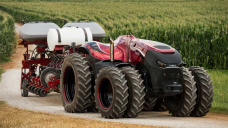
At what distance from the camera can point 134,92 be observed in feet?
37.4

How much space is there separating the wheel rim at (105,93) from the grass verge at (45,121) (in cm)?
92

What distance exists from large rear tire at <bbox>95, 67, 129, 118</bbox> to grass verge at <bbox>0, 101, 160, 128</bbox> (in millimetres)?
634

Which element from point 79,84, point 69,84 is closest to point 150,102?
point 79,84

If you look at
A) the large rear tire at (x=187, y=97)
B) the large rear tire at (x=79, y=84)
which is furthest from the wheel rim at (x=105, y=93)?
the large rear tire at (x=187, y=97)

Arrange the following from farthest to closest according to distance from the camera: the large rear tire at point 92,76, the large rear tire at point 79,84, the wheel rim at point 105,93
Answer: the large rear tire at point 92,76
the large rear tire at point 79,84
the wheel rim at point 105,93

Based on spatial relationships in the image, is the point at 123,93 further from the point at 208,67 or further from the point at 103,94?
the point at 208,67

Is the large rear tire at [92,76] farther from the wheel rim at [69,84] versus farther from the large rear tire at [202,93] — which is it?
the large rear tire at [202,93]

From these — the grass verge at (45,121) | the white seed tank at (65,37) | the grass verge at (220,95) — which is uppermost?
the white seed tank at (65,37)

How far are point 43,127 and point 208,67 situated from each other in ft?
58.4

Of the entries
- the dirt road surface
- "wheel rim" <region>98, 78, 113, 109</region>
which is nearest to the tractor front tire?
the dirt road surface

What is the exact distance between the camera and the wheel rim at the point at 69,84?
1369 cm

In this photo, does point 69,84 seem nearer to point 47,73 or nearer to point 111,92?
point 111,92

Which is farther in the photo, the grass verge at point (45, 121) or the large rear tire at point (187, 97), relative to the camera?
the large rear tire at point (187, 97)

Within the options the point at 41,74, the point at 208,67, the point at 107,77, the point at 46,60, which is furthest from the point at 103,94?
the point at 208,67
